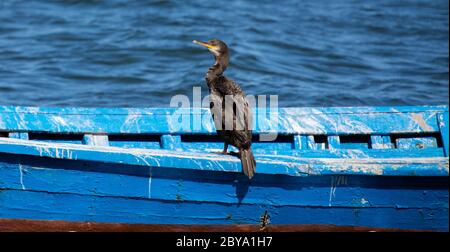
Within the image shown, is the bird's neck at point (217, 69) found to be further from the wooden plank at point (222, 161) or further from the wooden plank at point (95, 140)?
the wooden plank at point (95, 140)

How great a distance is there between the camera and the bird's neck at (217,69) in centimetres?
575

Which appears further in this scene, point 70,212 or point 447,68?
point 447,68

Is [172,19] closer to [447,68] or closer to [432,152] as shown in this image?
[447,68]

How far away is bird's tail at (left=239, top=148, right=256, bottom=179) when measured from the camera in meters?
5.33

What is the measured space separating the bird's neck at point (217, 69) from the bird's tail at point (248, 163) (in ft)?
2.09

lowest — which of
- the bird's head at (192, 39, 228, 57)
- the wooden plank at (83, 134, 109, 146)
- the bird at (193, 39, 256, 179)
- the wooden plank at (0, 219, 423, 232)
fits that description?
the wooden plank at (0, 219, 423, 232)

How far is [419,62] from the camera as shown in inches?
503

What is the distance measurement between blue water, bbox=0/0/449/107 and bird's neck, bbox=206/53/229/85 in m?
4.71

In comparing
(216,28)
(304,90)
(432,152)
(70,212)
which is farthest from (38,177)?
(216,28)

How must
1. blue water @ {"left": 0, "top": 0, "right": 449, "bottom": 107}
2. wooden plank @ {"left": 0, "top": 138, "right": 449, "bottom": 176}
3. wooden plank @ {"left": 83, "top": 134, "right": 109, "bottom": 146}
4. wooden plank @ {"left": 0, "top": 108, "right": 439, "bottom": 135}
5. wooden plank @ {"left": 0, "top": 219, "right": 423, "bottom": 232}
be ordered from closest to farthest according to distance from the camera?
wooden plank @ {"left": 0, "top": 138, "right": 449, "bottom": 176} → wooden plank @ {"left": 0, "top": 219, "right": 423, "bottom": 232} → wooden plank @ {"left": 0, "top": 108, "right": 439, "bottom": 135} → wooden plank @ {"left": 83, "top": 134, "right": 109, "bottom": 146} → blue water @ {"left": 0, "top": 0, "right": 449, "bottom": 107}

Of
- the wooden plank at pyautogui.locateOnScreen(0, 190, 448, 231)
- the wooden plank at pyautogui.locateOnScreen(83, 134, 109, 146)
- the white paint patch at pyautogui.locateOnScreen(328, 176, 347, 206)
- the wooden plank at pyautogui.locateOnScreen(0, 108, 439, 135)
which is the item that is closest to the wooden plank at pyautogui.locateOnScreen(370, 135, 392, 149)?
the wooden plank at pyautogui.locateOnScreen(0, 108, 439, 135)

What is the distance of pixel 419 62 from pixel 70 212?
332 inches

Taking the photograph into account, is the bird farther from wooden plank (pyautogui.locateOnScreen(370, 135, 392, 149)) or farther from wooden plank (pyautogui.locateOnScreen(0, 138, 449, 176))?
wooden plank (pyautogui.locateOnScreen(370, 135, 392, 149))

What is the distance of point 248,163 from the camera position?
534cm
